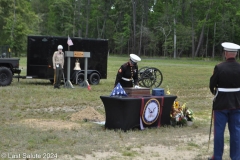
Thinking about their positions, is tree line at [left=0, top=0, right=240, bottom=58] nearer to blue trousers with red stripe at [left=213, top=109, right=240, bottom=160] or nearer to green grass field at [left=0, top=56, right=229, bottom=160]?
green grass field at [left=0, top=56, right=229, bottom=160]

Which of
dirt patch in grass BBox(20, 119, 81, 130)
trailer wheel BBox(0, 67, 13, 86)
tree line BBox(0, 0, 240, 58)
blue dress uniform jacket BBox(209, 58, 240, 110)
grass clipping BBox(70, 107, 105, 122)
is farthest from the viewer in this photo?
tree line BBox(0, 0, 240, 58)

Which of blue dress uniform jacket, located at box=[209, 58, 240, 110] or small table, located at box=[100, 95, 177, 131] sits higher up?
blue dress uniform jacket, located at box=[209, 58, 240, 110]

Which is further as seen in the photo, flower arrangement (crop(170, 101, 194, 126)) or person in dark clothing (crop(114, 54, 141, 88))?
person in dark clothing (crop(114, 54, 141, 88))

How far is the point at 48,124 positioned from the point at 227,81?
173 inches

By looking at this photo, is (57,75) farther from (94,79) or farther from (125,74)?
(125,74)

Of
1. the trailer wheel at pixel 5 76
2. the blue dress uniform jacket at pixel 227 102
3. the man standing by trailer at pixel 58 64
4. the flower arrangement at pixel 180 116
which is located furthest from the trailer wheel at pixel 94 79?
the blue dress uniform jacket at pixel 227 102

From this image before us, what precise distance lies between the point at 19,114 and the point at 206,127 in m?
4.48

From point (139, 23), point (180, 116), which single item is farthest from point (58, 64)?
point (139, 23)

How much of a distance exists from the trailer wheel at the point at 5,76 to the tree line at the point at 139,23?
42.5m

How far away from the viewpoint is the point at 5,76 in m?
18.2

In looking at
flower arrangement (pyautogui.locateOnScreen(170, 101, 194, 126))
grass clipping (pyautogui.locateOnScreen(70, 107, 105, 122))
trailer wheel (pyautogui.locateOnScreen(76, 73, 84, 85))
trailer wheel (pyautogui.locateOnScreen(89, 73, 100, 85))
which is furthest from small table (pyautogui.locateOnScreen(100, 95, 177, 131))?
trailer wheel (pyautogui.locateOnScreen(89, 73, 100, 85))

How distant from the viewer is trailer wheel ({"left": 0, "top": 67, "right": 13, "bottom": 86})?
711 inches

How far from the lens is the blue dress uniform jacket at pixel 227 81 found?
6.56 metres

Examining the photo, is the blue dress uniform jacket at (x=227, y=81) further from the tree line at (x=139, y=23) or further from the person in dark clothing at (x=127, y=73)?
the tree line at (x=139, y=23)
